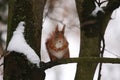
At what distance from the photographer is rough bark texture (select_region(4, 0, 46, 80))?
3461 mm

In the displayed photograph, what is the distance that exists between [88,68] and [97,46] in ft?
0.76

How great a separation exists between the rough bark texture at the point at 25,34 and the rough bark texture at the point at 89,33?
0.54 meters

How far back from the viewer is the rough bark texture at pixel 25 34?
346 centimetres

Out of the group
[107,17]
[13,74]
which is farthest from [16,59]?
[107,17]

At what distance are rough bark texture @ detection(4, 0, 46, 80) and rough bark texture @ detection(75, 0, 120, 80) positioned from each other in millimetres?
543

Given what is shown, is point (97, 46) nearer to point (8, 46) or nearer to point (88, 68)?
point (88, 68)

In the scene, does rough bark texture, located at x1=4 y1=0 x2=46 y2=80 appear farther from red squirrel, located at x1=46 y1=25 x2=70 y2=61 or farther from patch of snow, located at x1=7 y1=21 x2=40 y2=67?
red squirrel, located at x1=46 y1=25 x2=70 y2=61

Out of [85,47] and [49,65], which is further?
[85,47]

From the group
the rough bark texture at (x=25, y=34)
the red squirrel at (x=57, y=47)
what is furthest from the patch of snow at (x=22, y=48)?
the red squirrel at (x=57, y=47)

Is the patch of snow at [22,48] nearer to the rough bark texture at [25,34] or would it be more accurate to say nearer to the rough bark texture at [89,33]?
the rough bark texture at [25,34]

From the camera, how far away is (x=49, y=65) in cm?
343

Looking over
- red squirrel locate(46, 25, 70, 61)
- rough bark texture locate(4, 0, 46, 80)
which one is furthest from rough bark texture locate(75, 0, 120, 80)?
rough bark texture locate(4, 0, 46, 80)

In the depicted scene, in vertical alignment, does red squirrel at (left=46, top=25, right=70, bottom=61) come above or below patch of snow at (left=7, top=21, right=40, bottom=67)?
below

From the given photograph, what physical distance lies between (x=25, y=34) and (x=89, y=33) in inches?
32.4
